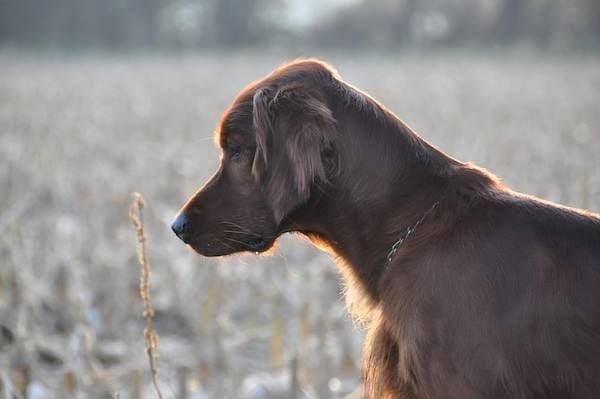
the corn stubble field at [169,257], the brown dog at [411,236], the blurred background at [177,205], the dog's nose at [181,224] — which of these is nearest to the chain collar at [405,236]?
the brown dog at [411,236]

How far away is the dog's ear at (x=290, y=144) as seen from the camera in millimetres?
2650

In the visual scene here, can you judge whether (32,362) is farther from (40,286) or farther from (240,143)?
(240,143)

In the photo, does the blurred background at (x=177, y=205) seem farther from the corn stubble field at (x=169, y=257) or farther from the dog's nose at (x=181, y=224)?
the dog's nose at (x=181, y=224)

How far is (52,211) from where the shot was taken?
735 cm

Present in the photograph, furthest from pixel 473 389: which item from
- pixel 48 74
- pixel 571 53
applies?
pixel 571 53

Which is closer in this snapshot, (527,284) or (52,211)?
(527,284)

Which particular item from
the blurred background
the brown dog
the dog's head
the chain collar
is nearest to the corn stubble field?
the blurred background

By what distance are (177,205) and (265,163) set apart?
4.61 m

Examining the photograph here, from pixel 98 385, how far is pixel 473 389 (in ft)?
7.19

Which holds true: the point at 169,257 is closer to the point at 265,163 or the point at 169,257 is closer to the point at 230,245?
the point at 230,245

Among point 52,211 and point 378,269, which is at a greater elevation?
point 378,269

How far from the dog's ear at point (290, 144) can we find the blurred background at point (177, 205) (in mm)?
922

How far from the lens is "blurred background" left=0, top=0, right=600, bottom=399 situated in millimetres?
4230

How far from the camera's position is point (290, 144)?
2.66 m
